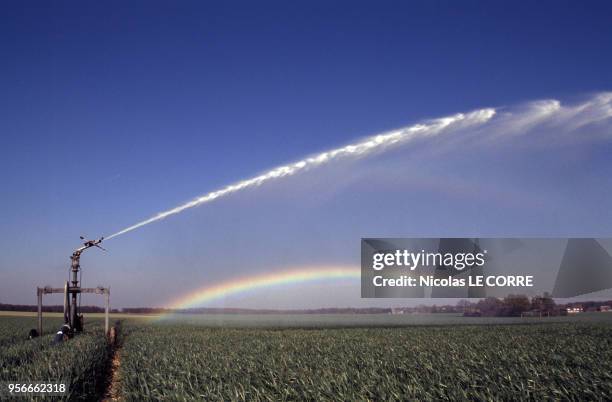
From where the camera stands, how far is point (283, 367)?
17984 millimetres

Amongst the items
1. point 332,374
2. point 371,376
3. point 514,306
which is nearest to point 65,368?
point 332,374

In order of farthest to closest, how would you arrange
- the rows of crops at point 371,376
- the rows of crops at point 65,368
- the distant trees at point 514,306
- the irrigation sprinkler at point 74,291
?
1. the distant trees at point 514,306
2. the irrigation sprinkler at point 74,291
3. the rows of crops at point 65,368
4. the rows of crops at point 371,376

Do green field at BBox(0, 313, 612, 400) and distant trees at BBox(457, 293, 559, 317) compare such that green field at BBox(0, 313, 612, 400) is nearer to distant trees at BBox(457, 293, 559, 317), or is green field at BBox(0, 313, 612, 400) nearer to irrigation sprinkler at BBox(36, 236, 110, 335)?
irrigation sprinkler at BBox(36, 236, 110, 335)

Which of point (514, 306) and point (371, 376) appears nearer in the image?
point (371, 376)

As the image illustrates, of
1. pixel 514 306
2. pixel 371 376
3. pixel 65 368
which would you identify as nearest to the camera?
pixel 371 376

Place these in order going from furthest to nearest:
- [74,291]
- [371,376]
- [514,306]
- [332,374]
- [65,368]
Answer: [514,306], [74,291], [65,368], [332,374], [371,376]

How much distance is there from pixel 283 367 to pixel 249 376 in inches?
80.6

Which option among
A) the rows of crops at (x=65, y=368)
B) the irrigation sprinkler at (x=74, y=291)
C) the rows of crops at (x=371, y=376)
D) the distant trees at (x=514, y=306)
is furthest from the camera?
the distant trees at (x=514, y=306)

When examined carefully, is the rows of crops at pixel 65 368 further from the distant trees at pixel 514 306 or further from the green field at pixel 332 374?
the distant trees at pixel 514 306

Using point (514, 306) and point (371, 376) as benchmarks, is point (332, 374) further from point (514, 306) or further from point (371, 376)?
point (514, 306)

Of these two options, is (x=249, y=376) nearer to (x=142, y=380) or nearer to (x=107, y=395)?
(x=142, y=380)

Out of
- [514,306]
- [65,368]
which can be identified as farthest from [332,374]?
[514,306]

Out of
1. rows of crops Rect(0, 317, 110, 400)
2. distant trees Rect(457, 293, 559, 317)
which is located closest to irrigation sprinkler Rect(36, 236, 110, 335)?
rows of crops Rect(0, 317, 110, 400)

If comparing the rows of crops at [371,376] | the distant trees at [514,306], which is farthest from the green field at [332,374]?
the distant trees at [514,306]
